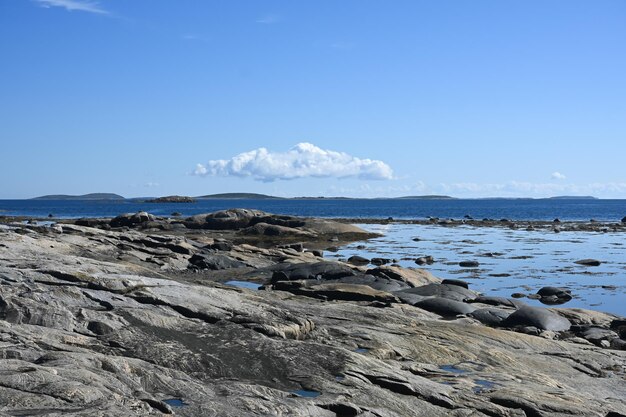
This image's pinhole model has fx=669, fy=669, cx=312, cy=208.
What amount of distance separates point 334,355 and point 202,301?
168 inches

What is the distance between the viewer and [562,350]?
17.6 metres

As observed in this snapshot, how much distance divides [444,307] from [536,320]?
9.74ft

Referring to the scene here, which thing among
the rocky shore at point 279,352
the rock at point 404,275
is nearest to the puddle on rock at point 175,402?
the rocky shore at point 279,352

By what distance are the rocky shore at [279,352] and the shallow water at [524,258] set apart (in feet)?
30.4

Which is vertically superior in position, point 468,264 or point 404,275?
point 404,275

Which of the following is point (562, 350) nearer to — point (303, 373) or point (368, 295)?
point (368, 295)

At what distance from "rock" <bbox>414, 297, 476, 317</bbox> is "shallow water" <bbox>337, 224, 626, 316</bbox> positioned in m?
7.29

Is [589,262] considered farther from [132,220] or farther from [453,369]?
[132,220]

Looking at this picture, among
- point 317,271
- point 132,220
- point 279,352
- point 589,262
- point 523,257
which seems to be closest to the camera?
point 279,352

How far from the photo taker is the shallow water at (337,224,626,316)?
107 feet

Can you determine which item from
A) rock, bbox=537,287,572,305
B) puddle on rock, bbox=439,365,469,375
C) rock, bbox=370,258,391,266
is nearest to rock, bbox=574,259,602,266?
rock, bbox=370,258,391,266

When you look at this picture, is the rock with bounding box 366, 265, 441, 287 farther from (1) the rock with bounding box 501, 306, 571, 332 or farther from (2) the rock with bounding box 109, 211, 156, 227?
(2) the rock with bounding box 109, 211, 156, 227

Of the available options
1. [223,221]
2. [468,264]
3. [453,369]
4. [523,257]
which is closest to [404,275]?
[468,264]

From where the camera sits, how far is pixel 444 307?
22516 millimetres
